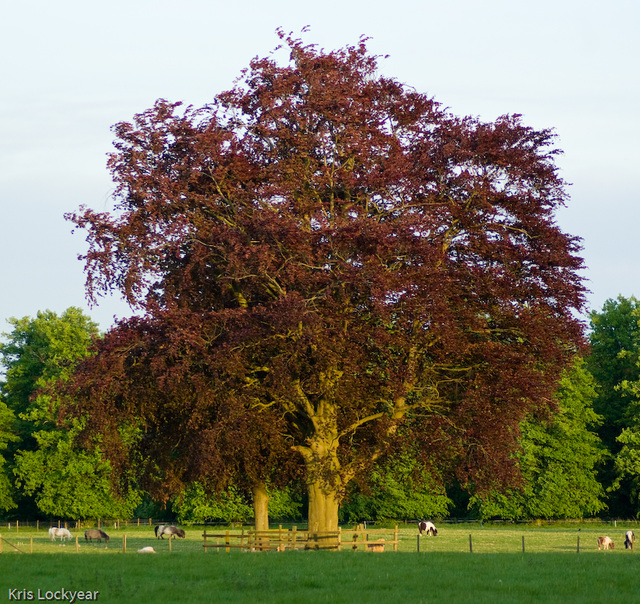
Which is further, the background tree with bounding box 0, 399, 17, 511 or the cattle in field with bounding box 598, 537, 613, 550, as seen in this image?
the background tree with bounding box 0, 399, 17, 511

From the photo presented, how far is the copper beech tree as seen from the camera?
99.8ft

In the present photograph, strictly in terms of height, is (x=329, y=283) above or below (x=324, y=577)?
above

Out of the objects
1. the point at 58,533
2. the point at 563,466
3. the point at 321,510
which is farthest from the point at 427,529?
the point at 321,510

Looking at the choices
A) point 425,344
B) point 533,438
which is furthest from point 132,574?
point 533,438

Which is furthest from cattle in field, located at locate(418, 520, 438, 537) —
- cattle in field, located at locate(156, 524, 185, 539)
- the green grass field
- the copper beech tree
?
the green grass field

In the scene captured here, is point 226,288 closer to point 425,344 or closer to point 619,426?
point 425,344

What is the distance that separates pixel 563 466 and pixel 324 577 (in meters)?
60.1

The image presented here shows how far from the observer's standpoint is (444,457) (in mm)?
33469

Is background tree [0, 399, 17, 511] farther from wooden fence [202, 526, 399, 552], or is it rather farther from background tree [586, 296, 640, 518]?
wooden fence [202, 526, 399, 552]

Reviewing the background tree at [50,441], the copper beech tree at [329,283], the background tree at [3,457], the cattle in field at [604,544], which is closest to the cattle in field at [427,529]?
the cattle in field at [604,544]

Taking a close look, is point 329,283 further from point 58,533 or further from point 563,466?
point 563,466

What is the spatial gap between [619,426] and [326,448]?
187 ft

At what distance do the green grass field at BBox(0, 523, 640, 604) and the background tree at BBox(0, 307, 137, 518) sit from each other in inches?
2063

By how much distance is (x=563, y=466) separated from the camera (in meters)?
79.6
